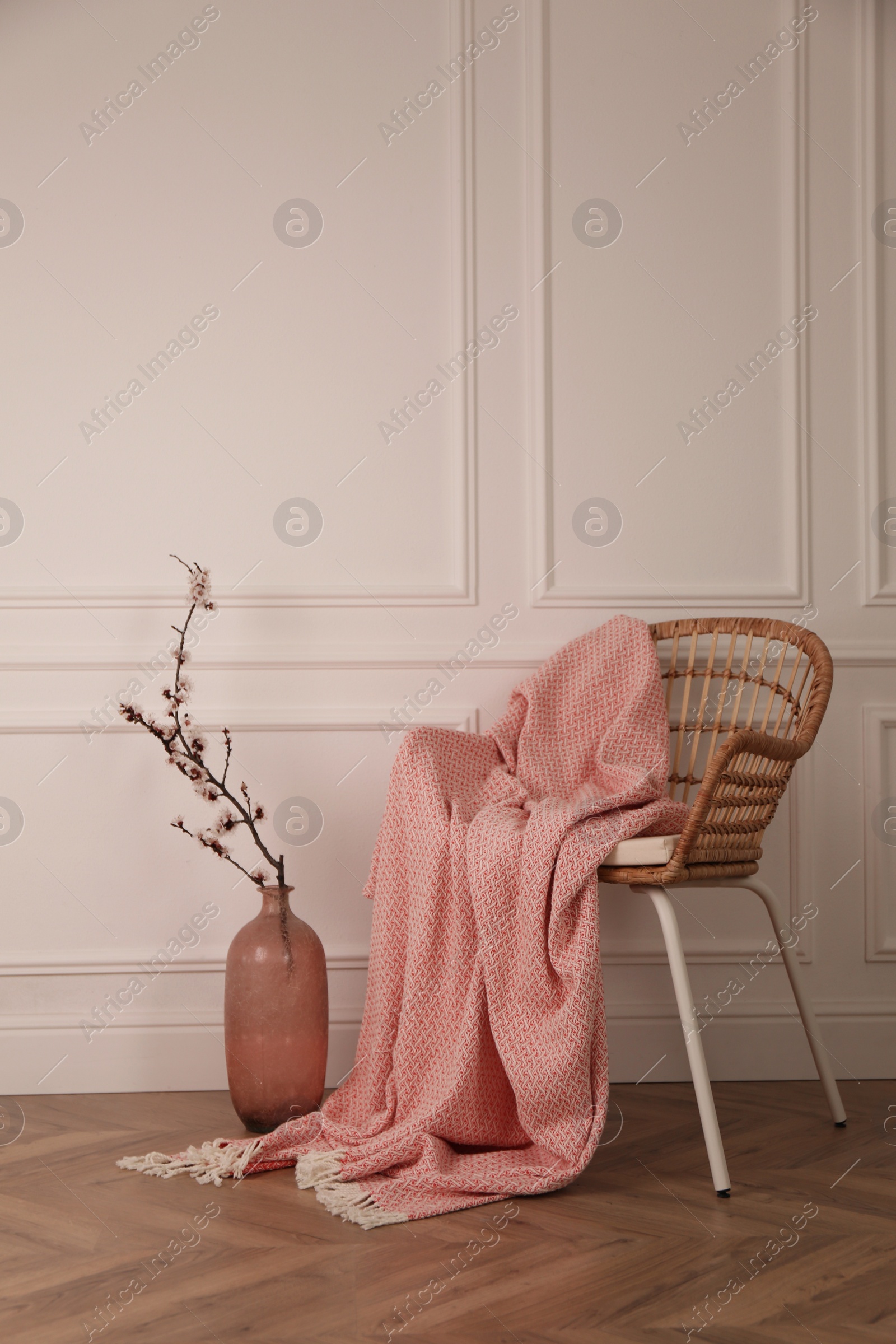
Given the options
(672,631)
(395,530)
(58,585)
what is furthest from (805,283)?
(58,585)

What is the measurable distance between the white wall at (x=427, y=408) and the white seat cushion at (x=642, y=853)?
549 mm

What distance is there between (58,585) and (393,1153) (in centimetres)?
131

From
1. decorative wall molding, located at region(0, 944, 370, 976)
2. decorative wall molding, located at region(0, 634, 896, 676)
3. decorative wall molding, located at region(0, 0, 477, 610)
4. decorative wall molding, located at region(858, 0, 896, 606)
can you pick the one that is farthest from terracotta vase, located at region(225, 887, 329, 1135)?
decorative wall molding, located at region(858, 0, 896, 606)

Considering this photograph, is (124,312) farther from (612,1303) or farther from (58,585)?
(612,1303)

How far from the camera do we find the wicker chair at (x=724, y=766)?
1543 millimetres

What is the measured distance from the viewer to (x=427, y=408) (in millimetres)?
2164

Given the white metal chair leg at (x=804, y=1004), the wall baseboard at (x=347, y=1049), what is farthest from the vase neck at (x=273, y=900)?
the white metal chair leg at (x=804, y=1004)

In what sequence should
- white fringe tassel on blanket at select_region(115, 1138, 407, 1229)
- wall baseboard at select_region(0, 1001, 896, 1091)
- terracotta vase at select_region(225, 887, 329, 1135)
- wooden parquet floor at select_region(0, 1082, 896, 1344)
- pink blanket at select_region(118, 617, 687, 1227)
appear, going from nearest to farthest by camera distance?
wooden parquet floor at select_region(0, 1082, 896, 1344) < white fringe tassel on blanket at select_region(115, 1138, 407, 1229) < pink blanket at select_region(118, 617, 687, 1227) < terracotta vase at select_region(225, 887, 329, 1135) < wall baseboard at select_region(0, 1001, 896, 1091)

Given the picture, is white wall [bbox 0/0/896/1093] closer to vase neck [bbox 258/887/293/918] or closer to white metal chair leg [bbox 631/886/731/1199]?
vase neck [bbox 258/887/293/918]

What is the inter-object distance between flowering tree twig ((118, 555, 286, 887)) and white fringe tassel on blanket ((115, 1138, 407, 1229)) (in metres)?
0.43

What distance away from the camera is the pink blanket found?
1.48 meters

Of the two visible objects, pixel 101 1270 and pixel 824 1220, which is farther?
pixel 824 1220

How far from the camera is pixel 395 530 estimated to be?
2.15 m

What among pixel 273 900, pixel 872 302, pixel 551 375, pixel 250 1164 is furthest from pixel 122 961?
pixel 872 302
